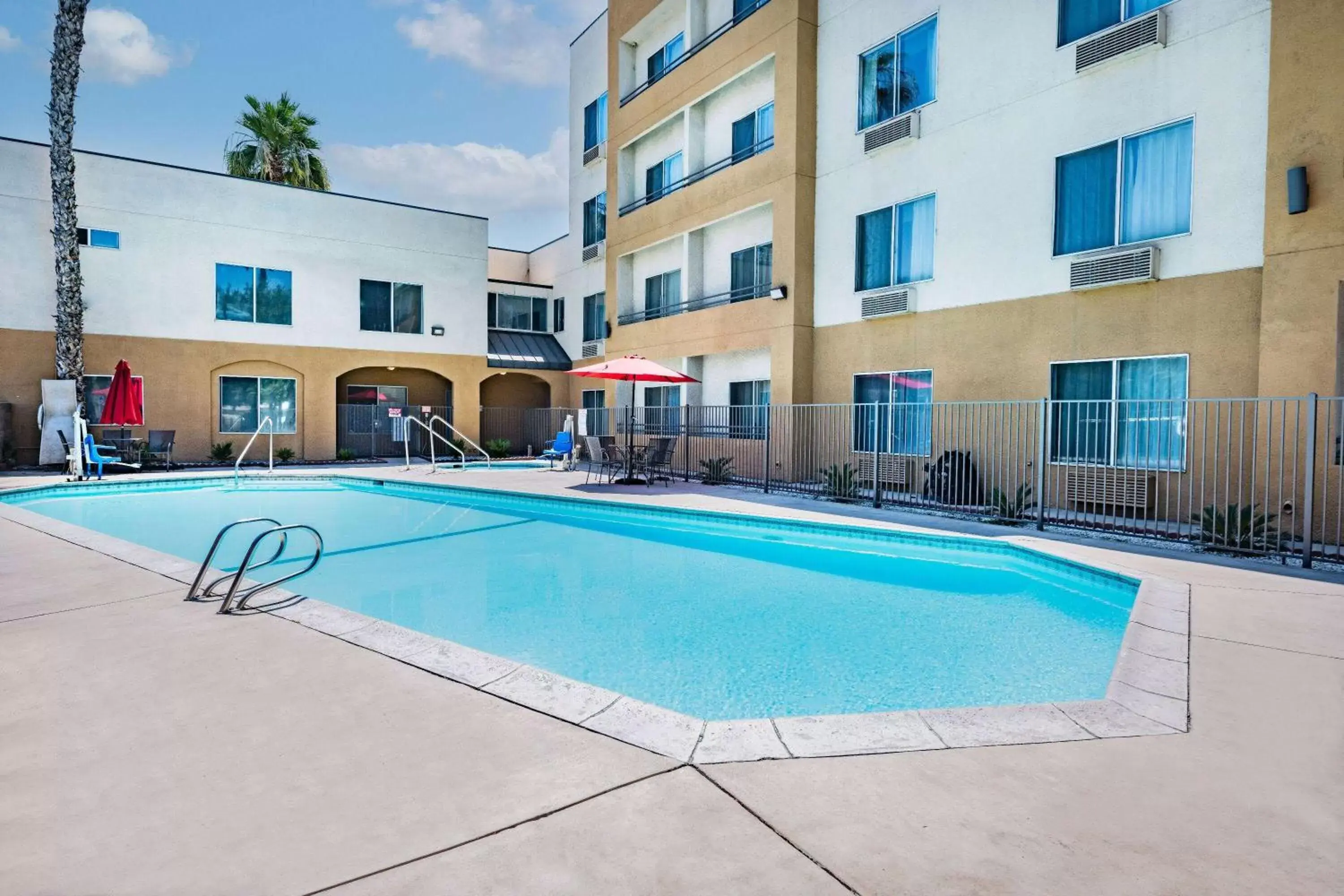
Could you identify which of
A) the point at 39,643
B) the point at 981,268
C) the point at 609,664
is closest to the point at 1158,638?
the point at 609,664

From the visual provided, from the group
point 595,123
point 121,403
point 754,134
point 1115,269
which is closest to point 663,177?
point 754,134

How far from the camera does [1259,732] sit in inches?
115

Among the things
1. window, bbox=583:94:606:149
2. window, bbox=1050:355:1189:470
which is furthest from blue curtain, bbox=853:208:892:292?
window, bbox=583:94:606:149

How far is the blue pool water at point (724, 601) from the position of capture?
444 centimetres

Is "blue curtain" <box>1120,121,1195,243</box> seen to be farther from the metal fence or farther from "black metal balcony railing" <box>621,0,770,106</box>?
"black metal balcony railing" <box>621,0,770,106</box>

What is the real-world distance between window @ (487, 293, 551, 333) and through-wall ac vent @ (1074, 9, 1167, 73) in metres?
18.2

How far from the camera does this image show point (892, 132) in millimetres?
12633

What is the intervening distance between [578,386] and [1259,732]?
838 inches

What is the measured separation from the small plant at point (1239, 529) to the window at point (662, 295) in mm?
12415

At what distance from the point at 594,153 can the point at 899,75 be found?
11126 millimetres

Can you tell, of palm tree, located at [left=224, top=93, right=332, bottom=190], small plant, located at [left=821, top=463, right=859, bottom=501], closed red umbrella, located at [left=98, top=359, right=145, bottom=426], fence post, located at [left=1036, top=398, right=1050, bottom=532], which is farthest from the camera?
palm tree, located at [left=224, top=93, right=332, bottom=190]

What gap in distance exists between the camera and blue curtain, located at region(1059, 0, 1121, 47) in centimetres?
993

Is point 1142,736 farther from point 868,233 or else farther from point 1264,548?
point 868,233

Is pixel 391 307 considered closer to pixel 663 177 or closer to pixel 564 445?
pixel 564 445
